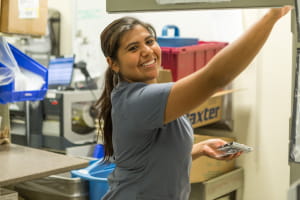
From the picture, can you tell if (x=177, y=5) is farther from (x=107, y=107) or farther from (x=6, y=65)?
(x=6, y=65)

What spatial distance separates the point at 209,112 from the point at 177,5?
6.66 feet

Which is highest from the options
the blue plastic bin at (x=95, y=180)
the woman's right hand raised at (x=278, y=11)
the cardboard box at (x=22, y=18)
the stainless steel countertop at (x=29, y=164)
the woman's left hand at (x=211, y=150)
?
the cardboard box at (x=22, y=18)

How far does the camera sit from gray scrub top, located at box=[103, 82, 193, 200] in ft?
3.89

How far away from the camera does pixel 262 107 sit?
3211 millimetres

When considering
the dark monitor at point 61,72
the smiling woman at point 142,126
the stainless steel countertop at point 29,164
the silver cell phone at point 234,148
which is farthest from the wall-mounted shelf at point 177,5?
the dark monitor at point 61,72

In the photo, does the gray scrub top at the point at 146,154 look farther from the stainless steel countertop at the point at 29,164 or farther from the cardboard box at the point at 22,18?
the cardboard box at the point at 22,18

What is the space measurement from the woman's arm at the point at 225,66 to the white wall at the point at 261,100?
7.19 feet

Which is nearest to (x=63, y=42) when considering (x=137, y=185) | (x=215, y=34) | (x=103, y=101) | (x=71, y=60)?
(x=71, y=60)

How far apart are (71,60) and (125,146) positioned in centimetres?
259

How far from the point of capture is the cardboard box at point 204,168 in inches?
112

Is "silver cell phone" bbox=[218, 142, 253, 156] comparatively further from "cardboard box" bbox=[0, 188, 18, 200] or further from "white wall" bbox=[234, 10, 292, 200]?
"white wall" bbox=[234, 10, 292, 200]

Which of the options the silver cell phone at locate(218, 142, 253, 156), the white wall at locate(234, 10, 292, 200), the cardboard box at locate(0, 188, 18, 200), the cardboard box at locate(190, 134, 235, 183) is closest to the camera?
the silver cell phone at locate(218, 142, 253, 156)

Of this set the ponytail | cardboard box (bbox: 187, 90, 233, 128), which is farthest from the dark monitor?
the ponytail

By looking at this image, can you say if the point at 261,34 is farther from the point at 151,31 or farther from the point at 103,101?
the point at 103,101
